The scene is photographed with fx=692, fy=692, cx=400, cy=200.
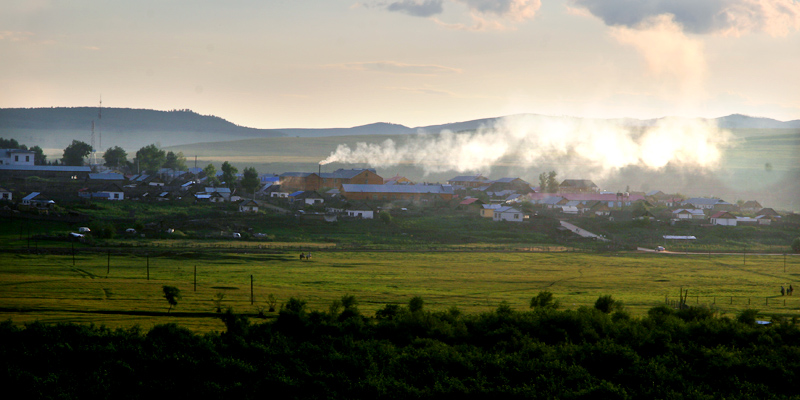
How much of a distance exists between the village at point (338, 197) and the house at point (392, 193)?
113mm

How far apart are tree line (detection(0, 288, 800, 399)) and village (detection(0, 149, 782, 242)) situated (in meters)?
36.6

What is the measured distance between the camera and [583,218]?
68500 millimetres

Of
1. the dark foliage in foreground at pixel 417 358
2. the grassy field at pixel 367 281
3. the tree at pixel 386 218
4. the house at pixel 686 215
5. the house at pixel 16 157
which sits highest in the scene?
the house at pixel 16 157

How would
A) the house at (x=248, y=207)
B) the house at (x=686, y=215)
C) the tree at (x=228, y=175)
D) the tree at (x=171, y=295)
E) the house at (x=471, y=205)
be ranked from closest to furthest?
1. the tree at (x=171, y=295)
2. the house at (x=248, y=207)
3. the house at (x=686, y=215)
4. the house at (x=471, y=205)
5. the tree at (x=228, y=175)

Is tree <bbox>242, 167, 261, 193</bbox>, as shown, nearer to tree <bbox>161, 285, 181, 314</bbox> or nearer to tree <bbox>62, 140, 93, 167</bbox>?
tree <bbox>62, 140, 93, 167</bbox>

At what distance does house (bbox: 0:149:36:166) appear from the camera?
3327 inches

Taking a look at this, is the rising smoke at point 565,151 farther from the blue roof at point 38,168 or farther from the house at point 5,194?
the house at point 5,194

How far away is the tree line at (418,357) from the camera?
20.5 metres

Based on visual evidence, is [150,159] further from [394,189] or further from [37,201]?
[394,189]

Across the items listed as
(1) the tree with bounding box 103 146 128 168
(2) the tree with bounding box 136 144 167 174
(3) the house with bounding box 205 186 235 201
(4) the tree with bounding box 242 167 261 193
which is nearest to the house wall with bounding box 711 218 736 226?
(4) the tree with bounding box 242 167 261 193

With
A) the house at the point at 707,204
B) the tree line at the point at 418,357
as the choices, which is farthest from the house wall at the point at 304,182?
the tree line at the point at 418,357

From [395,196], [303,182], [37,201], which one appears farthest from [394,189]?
[37,201]

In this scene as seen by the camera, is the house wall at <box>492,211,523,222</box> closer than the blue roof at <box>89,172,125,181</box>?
Yes

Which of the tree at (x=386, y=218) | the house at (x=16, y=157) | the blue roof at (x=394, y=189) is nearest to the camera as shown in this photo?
the tree at (x=386, y=218)
